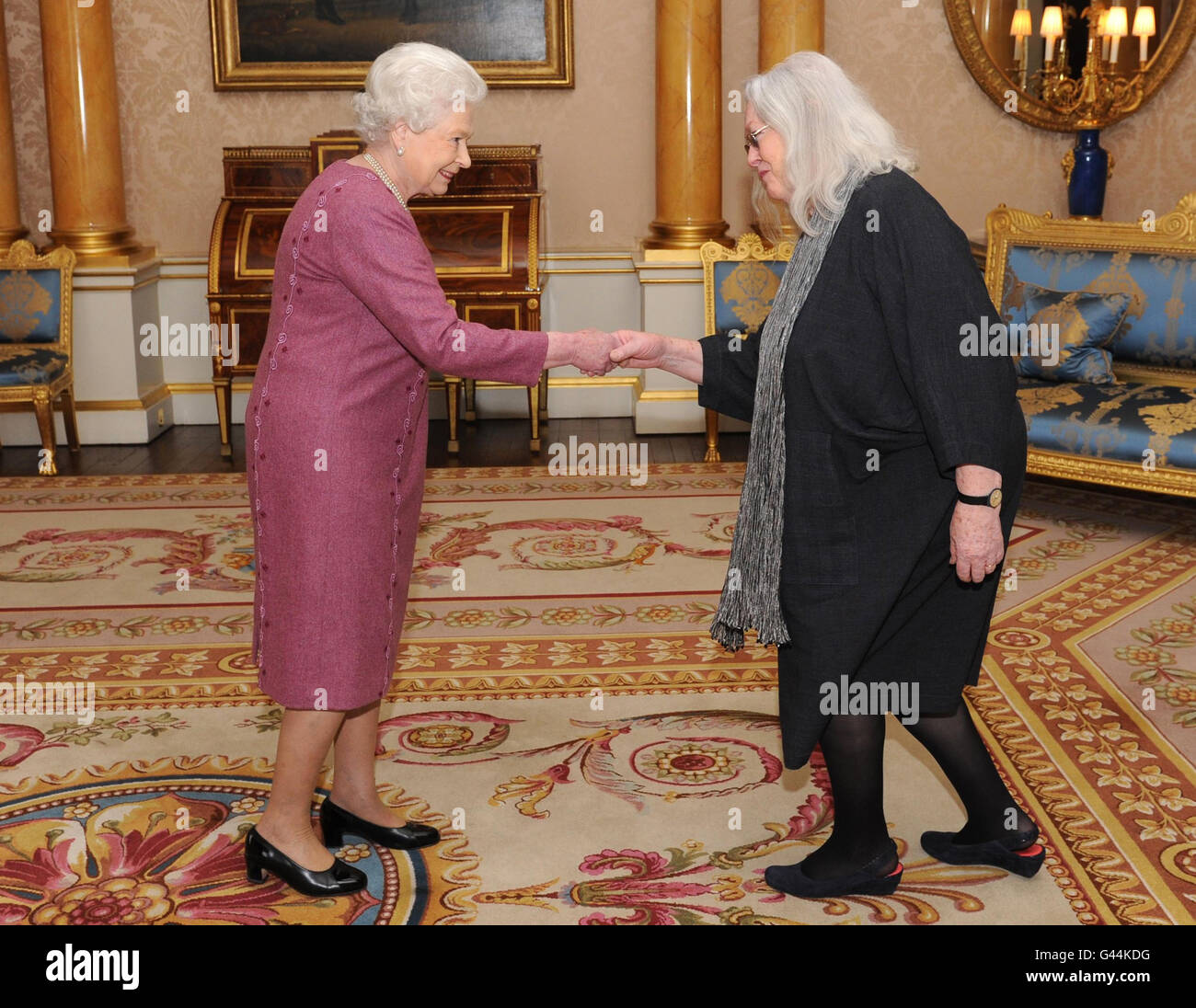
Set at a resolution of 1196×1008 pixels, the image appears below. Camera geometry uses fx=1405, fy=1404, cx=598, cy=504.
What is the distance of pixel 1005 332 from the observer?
2689 mm

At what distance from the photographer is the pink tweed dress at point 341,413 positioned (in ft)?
8.48

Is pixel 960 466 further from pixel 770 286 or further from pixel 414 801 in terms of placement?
pixel 770 286

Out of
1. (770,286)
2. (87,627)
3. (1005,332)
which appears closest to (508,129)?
(770,286)

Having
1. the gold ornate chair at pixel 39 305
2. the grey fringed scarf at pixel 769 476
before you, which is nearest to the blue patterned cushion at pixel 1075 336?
the grey fringed scarf at pixel 769 476

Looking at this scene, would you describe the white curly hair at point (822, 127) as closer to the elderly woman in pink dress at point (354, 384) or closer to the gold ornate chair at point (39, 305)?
the elderly woman in pink dress at point (354, 384)

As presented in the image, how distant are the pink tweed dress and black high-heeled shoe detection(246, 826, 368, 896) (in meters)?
0.36

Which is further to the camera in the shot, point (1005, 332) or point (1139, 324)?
point (1139, 324)

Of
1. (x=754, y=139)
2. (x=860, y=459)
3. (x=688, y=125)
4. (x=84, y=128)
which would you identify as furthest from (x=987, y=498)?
(x=84, y=128)

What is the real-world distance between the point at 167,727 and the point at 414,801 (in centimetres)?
87

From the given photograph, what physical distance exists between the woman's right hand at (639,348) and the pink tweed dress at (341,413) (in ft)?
0.61

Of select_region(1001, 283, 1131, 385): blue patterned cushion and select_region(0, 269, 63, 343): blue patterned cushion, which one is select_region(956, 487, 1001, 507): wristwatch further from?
select_region(0, 269, 63, 343): blue patterned cushion

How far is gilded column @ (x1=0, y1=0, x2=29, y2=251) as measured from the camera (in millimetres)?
7422

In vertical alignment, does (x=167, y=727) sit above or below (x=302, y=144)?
below

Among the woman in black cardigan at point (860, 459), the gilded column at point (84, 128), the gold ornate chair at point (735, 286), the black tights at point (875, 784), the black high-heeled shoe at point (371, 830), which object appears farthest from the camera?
the gilded column at point (84, 128)
